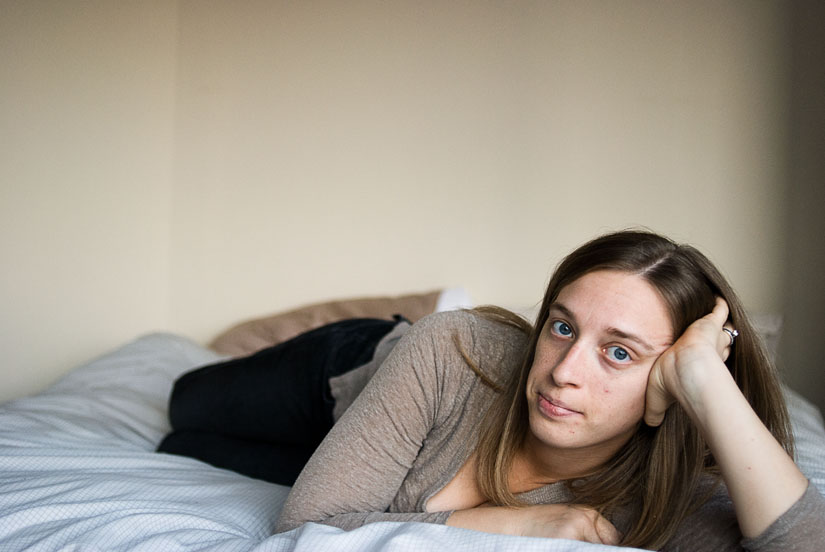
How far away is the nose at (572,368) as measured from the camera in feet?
3.56

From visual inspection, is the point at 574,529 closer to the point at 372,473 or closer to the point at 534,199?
the point at 372,473

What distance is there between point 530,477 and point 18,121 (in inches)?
83.9

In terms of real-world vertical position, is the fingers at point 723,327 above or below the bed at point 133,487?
above

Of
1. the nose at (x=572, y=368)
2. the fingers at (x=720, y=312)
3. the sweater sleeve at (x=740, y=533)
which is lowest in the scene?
the sweater sleeve at (x=740, y=533)

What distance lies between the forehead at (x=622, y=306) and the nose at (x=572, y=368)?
4 cm

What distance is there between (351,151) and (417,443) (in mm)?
1947

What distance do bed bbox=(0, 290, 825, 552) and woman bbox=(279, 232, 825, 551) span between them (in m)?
0.16

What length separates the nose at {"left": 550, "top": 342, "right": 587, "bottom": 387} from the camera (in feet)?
3.56

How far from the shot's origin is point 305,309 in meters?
2.92

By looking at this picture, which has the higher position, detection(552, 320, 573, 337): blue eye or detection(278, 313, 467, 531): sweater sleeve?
detection(552, 320, 573, 337): blue eye

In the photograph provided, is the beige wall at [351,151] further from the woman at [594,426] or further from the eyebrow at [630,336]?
the eyebrow at [630,336]

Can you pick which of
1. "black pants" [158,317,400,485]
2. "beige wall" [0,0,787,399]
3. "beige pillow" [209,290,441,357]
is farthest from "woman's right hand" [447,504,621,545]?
"beige wall" [0,0,787,399]

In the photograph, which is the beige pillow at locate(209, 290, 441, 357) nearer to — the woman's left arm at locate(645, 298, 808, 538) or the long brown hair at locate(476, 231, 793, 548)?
the long brown hair at locate(476, 231, 793, 548)

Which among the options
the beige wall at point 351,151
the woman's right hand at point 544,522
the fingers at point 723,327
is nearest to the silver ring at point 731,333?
the fingers at point 723,327
